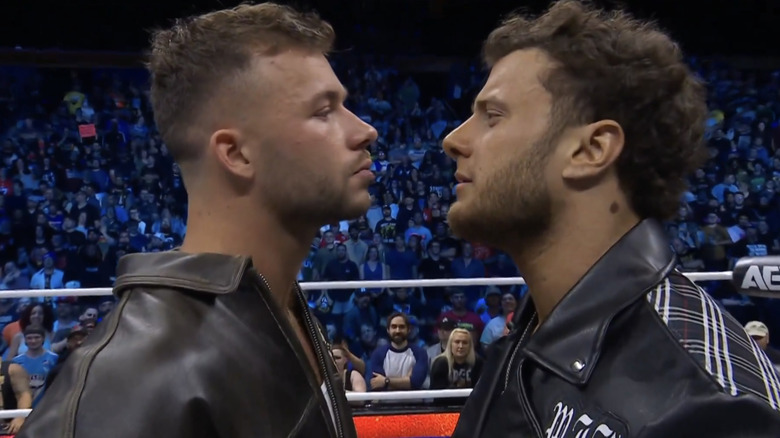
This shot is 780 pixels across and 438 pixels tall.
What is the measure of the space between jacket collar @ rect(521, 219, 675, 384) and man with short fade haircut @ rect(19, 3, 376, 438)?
0.32 m

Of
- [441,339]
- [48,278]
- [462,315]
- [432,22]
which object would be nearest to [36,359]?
[441,339]

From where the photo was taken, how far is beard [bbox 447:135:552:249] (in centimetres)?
122

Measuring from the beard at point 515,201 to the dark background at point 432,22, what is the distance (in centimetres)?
773

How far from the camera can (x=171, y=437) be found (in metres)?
0.90

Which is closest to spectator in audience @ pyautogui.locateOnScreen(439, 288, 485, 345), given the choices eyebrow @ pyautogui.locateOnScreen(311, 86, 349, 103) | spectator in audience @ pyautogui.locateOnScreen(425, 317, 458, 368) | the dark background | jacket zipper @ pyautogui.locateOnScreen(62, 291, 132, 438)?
spectator in audience @ pyautogui.locateOnScreen(425, 317, 458, 368)

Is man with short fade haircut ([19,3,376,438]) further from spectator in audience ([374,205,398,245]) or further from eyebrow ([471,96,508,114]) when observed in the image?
spectator in audience ([374,205,398,245])

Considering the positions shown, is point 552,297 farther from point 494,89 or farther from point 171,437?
point 171,437

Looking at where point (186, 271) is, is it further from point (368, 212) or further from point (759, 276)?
point (368, 212)

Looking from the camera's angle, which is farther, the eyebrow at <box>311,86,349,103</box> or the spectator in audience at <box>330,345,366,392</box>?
the spectator in audience at <box>330,345,366,392</box>

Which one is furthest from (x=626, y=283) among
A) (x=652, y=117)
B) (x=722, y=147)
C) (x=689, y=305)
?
(x=722, y=147)

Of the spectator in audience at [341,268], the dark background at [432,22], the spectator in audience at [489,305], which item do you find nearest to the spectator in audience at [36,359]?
the spectator in audience at [341,268]

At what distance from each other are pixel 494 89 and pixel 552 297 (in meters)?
0.36

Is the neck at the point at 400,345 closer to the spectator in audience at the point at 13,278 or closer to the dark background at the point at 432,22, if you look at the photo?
the spectator in audience at the point at 13,278

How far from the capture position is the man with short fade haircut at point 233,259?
3.01 ft
